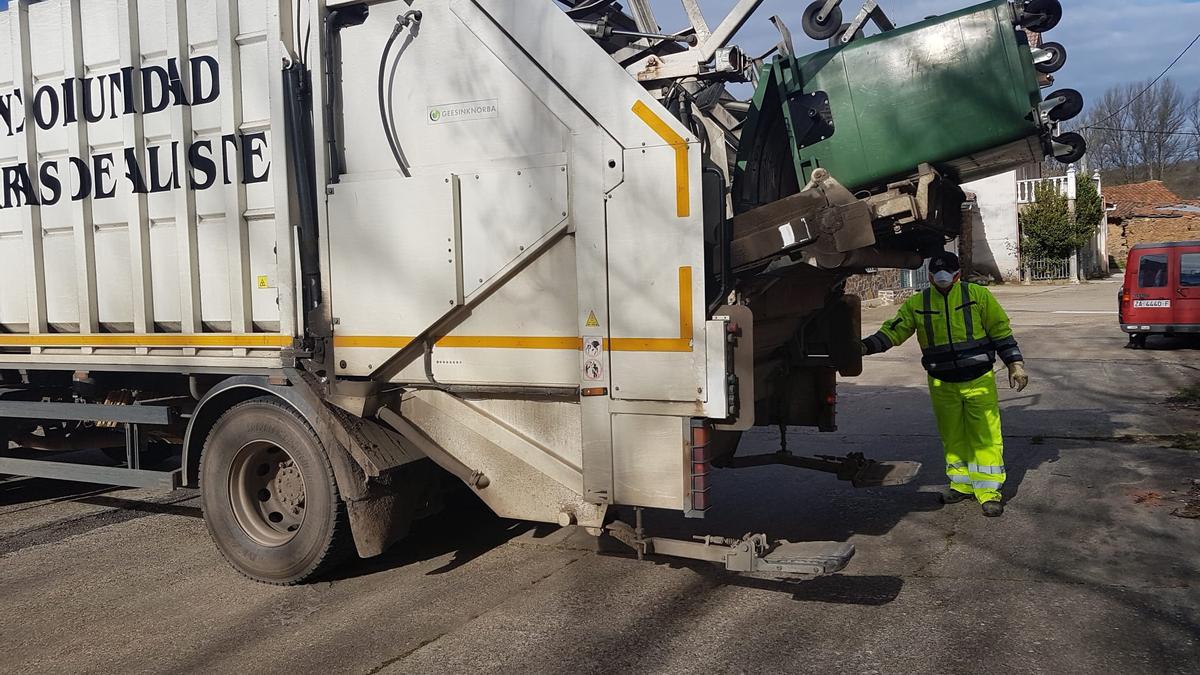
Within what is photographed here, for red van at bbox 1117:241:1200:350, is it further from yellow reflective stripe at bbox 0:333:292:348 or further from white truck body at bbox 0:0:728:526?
yellow reflective stripe at bbox 0:333:292:348

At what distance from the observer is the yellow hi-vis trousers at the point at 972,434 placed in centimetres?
607

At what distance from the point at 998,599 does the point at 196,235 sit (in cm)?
440

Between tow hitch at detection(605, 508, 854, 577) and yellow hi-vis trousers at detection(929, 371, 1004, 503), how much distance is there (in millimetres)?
2122

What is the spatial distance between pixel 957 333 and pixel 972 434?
0.64m

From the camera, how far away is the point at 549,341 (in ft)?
14.5

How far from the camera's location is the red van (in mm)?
15195

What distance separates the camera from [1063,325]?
65.8 feet

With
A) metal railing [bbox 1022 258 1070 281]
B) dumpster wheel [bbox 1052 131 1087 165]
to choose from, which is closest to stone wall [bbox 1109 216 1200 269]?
metal railing [bbox 1022 258 1070 281]

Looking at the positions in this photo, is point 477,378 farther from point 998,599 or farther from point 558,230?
point 998,599

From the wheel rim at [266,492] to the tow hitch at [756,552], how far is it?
181 centimetres

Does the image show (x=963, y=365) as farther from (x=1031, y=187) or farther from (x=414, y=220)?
(x=1031, y=187)

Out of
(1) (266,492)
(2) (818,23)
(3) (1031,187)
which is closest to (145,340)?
(1) (266,492)

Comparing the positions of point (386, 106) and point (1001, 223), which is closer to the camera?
point (386, 106)

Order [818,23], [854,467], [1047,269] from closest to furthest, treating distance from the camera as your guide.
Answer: [818,23]
[854,467]
[1047,269]
